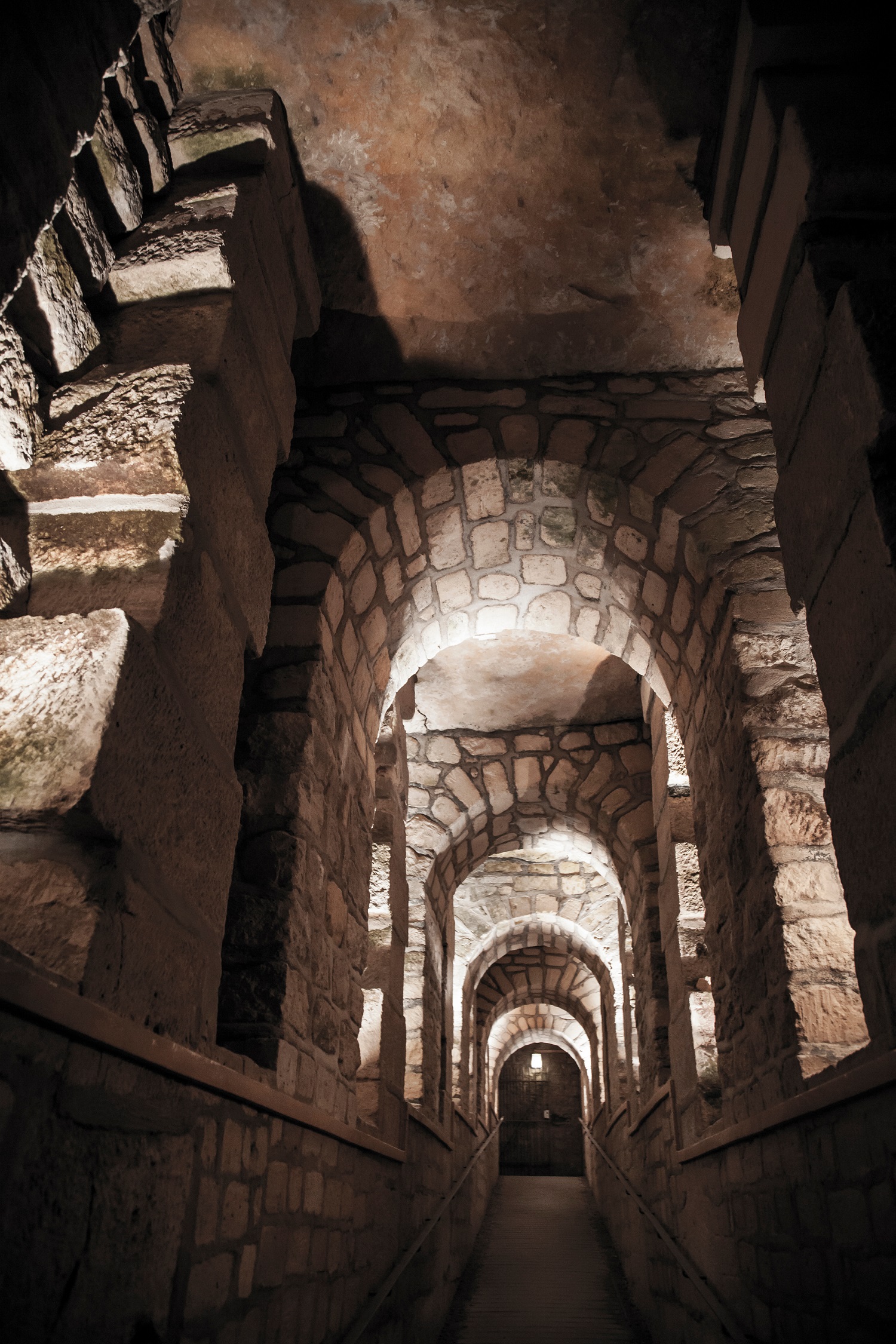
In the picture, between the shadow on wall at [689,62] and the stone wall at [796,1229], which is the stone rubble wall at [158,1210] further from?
the shadow on wall at [689,62]

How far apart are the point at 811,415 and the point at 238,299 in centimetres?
137

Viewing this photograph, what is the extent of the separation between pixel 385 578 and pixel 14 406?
6.22ft

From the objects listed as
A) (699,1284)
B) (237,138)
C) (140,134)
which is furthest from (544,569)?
(699,1284)

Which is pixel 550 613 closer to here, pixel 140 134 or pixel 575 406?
pixel 575 406

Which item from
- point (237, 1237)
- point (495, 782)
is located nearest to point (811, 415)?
point (237, 1237)

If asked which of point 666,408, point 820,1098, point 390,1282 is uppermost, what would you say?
point 666,408

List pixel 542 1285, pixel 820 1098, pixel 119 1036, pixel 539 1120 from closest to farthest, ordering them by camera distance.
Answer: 1. pixel 119 1036
2. pixel 820 1098
3. pixel 542 1285
4. pixel 539 1120

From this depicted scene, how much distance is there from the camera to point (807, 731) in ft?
8.88

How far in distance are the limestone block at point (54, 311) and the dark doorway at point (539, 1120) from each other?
20.6m

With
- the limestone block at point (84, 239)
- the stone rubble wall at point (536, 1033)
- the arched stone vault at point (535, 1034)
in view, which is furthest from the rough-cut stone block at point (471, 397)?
the stone rubble wall at point (536, 1033)

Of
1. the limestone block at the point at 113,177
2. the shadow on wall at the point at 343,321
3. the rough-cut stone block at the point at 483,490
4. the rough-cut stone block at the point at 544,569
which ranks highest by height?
the shadow on wall at the point at 343,321

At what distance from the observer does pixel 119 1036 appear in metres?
1.28

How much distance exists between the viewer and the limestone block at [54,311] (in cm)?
181

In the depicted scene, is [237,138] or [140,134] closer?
[140,134]
